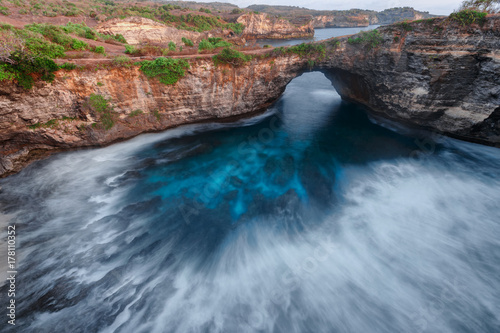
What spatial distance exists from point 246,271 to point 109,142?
13.4m

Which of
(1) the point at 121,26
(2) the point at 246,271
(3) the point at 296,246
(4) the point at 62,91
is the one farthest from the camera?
(1) the point at 121,26

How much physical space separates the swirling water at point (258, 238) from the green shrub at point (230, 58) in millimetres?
6453

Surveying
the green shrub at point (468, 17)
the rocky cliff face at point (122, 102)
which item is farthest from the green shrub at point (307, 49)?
the green shrub at point (468, 17)

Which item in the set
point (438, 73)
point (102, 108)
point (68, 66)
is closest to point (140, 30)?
point (68, 66)

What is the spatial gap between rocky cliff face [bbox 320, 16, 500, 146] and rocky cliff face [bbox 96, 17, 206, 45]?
26.7 metres

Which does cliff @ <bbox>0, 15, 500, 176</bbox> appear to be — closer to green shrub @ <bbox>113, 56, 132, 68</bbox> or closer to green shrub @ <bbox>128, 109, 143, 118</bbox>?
green shrub @ <bbox>128, 109, 143, 118</bbox>

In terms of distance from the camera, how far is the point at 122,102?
45.5ft

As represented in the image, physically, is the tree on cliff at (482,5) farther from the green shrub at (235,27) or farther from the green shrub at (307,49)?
the green shrub at (235,27)

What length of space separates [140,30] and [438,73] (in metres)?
35.5

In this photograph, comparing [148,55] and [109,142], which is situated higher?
[148,55]

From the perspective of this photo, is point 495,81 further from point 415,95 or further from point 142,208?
point 142,208

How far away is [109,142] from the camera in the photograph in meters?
14.7

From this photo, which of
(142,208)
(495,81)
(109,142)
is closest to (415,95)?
(495,81)

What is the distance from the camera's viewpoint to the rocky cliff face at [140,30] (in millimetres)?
26883
